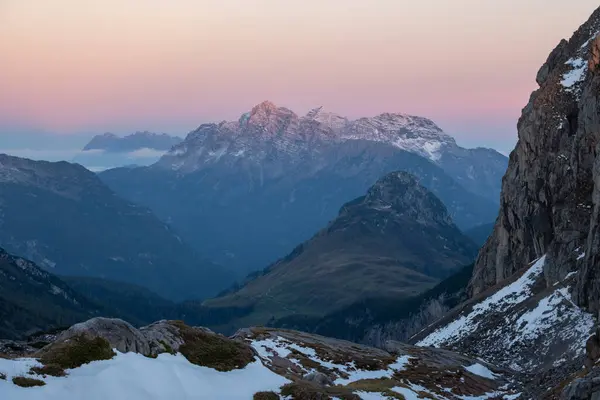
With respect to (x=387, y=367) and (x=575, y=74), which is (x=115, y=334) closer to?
(x=387, y=367)

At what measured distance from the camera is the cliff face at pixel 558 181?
11756cm

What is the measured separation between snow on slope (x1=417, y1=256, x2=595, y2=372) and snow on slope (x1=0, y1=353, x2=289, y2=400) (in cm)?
→ 5351

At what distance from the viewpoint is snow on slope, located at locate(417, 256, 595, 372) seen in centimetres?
9412

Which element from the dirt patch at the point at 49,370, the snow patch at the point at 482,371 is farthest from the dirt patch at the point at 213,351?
the snow patch at the point at 482,371

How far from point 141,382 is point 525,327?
77.6 metres

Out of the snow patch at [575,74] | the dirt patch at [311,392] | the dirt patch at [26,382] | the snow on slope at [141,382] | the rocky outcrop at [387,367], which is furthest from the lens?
the snow patch at [575,74]

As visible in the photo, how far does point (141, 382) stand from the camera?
1672 inches

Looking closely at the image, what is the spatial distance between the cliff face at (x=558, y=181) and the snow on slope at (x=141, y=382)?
66469 millimetres

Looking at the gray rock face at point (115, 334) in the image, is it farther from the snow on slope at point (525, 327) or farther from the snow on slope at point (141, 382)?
the snow on slope at point (525, 327)

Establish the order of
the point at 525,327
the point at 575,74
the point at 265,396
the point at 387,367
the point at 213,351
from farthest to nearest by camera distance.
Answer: the point at 575,74
the point at 525,327
the point at 387,367
the point at 213,351
the point at 265,396

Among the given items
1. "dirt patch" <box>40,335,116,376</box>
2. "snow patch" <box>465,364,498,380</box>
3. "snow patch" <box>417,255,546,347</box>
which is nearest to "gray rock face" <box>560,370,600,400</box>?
"dirt patch" <box>40,335,116,376</box>

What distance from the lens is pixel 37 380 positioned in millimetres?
39281

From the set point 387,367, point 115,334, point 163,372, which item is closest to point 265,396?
point 163,372

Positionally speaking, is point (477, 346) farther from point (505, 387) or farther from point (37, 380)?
point (37, 380)
